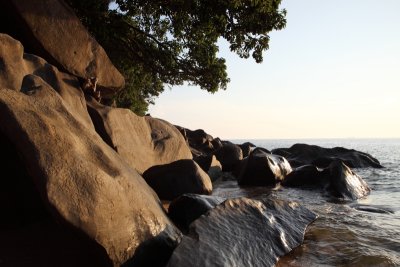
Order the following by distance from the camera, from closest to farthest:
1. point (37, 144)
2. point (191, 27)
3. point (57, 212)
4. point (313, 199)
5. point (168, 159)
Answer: point (57, 212) → point (37, 144) → point (313, 199) → point (168, 159) → point (191, 27)

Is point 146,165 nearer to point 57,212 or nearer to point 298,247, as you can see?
point 298,247

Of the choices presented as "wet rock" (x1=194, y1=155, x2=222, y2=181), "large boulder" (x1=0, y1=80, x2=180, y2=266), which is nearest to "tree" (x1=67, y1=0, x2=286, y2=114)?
"wet rock" (x1=194, y1=155, x2=222, y2=181)

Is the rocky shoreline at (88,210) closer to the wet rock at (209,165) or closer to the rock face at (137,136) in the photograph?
the rock face at (137,136)

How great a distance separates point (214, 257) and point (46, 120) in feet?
6.60

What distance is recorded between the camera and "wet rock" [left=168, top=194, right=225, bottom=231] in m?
4.87

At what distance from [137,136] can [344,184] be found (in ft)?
16.7

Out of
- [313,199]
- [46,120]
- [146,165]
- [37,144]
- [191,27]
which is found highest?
[191,27]

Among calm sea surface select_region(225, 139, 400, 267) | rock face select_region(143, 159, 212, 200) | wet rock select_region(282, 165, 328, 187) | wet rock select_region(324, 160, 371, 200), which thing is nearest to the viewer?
calm sea surface select_region(225, 139, 400, 267)

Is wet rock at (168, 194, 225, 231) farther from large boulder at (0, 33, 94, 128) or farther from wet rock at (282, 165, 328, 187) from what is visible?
wet rock at (282, 165, 328, 187)

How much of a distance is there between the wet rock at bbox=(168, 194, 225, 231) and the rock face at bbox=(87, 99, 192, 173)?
7.05 ft

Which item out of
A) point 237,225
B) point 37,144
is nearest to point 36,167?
point 37,144

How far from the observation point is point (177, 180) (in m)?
7.42

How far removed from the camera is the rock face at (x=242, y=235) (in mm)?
3330

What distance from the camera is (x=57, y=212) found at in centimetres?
280
